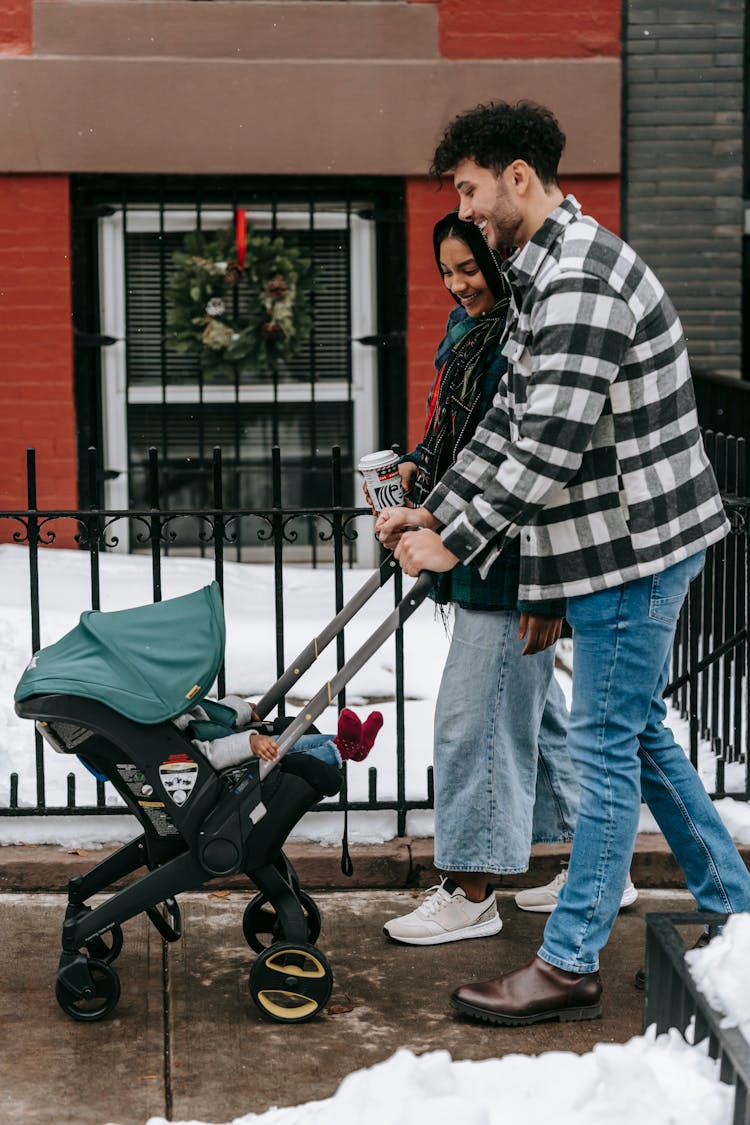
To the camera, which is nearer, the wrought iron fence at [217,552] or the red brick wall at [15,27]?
the wrought iron fence at [217,552]

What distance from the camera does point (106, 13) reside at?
26.9 ft

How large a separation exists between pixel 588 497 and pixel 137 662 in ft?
3.69

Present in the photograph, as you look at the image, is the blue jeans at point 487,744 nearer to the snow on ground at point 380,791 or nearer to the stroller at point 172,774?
the stroller at point 172,774

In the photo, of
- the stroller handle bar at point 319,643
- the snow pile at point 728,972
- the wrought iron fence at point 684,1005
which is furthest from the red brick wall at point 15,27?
the snow pile at point 728,972

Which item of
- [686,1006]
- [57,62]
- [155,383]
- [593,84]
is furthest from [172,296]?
[686,1006]

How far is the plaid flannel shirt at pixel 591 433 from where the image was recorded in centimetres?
346

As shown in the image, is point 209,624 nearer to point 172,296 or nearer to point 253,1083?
point 253,1083

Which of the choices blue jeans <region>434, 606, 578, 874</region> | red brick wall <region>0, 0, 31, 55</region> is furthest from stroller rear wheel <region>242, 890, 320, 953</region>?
red brick wall <region>0, 0, 31, 55</region>

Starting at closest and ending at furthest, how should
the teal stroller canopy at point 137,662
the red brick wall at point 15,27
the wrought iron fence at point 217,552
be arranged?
the teal stroller canopy at point 137,662
the wrought iron fence at point 217,552
the red brick wall at point 15,27

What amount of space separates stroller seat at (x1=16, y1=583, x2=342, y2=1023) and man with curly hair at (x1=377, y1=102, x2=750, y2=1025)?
19.9 inches

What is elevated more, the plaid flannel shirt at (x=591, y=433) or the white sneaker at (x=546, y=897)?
the plaid flannel shirt at (x=591, y=433)

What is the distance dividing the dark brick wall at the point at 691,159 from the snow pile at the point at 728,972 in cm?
649

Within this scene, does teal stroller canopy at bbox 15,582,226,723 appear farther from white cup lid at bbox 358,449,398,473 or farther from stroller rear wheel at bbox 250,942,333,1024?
stroller rear wheel at bbox 250,942,333,1024

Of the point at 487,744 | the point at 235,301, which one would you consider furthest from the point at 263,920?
the point at 235,301
